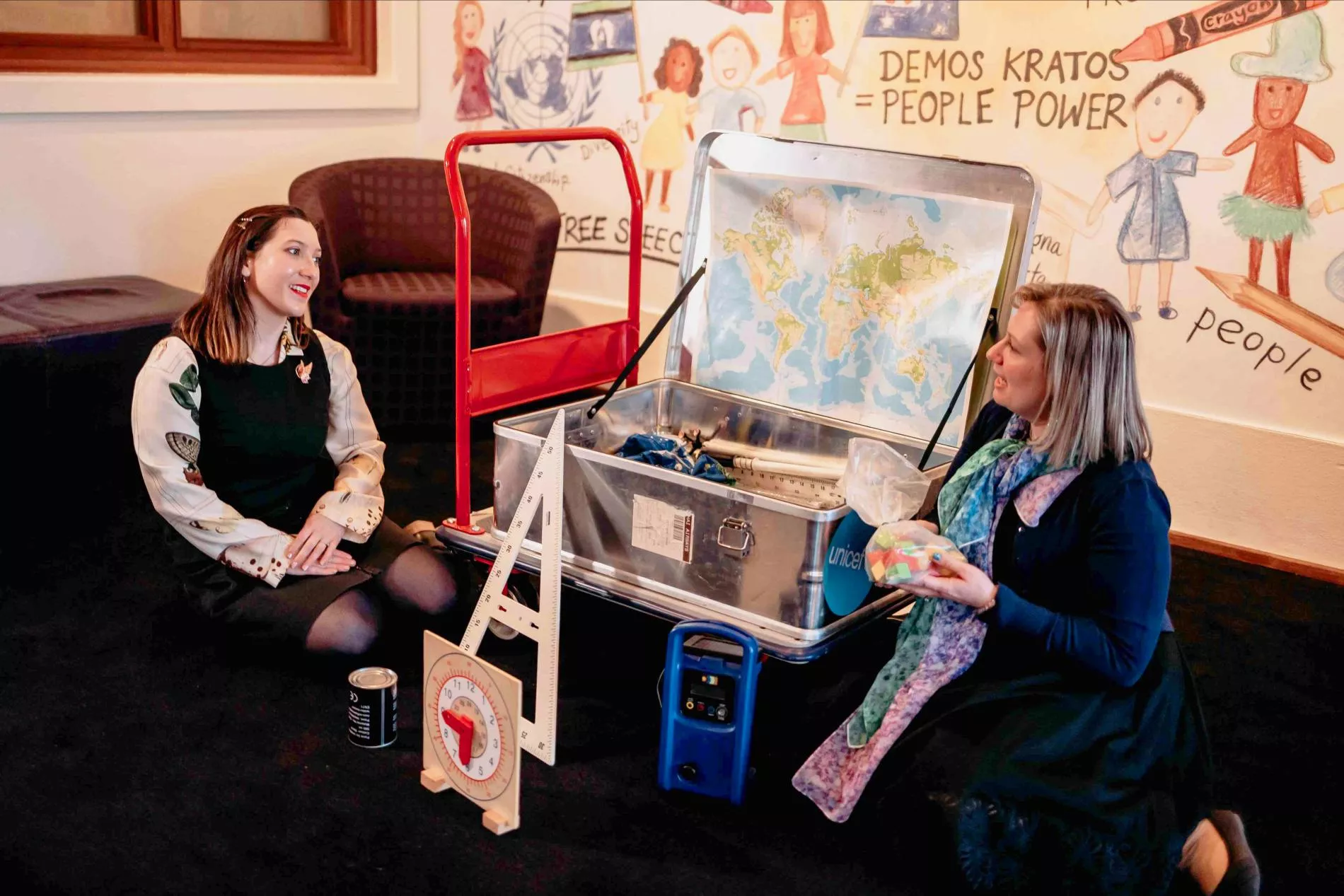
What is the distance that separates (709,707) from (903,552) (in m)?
0.43

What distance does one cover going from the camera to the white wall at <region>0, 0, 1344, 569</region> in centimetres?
340

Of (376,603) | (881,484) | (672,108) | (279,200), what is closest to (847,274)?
(881,484)

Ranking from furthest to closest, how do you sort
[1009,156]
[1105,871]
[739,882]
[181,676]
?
[1009,156] < [181,676] < [739,882] < [1105,871]

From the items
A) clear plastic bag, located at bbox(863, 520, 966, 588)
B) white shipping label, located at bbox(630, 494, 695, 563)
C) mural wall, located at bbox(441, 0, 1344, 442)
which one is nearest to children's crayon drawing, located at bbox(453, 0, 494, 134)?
mural wall, located at bbox(441, 0, 1344, 442)

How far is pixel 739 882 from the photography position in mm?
2012

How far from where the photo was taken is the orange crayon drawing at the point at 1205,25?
316cm

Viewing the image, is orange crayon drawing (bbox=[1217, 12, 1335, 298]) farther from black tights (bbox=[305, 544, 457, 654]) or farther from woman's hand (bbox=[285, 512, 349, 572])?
woman's hand (bbox=[285, 512, 349, 572])

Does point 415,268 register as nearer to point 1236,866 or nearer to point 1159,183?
point 1159,183

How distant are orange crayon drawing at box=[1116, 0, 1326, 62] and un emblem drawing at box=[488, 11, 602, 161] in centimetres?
177

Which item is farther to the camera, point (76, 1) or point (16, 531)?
point (76, 1)

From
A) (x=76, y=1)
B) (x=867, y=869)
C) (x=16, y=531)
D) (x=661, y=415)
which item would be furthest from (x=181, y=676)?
(x=76, y=1)

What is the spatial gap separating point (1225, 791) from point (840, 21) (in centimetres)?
240

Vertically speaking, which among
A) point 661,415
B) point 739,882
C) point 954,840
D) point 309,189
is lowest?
point 739,882

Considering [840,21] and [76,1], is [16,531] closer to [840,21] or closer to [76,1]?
[76,1]
